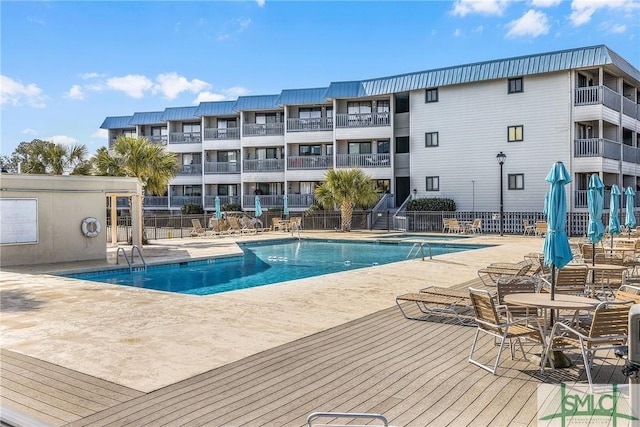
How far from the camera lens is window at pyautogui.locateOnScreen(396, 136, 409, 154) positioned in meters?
37.6

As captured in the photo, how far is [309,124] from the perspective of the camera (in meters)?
40.0

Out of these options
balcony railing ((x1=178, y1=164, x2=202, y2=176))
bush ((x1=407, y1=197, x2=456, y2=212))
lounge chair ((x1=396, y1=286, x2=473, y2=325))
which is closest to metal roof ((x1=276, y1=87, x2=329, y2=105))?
balcony railing ((x1=178, y1=164, x2=202, y2=176))

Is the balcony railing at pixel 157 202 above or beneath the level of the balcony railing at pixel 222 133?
beneath

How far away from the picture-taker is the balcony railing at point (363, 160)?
37.1 m

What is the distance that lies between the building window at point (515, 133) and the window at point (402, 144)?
24.1 ft

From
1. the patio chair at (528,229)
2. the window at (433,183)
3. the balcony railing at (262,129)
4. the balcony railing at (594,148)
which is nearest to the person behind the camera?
the balcony railing at (594,148)

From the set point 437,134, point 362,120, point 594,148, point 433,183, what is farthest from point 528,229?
point 362,120

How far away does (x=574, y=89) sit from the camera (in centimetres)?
3016

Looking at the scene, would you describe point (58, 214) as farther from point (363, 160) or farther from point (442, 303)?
point (363, 160)

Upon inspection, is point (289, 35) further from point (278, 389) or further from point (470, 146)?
point (278, 389)

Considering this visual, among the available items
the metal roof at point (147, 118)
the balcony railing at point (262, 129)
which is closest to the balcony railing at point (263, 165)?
the balcony railing at point (262, 129)

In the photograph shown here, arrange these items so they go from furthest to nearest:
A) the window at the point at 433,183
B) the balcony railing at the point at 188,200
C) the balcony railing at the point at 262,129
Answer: the balcony railing at the point at 188,200, the balcony railing at the point at 262,129, the window at the point at 433,183

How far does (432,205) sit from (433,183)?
2257 millimetres

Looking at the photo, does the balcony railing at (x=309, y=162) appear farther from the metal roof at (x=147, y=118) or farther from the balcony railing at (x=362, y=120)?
the metal roof at (x=147, y=118)
